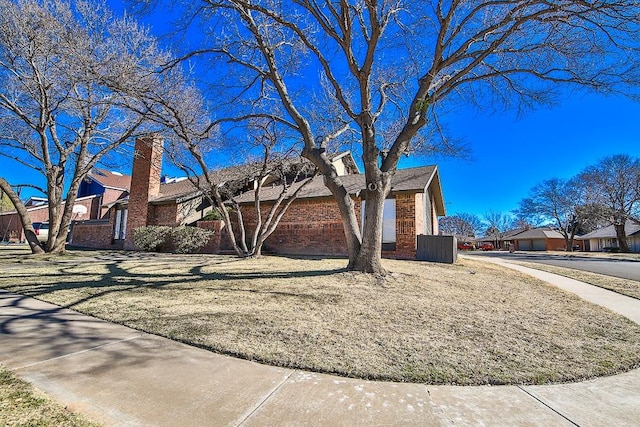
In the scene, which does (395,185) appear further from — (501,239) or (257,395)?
(501,239)

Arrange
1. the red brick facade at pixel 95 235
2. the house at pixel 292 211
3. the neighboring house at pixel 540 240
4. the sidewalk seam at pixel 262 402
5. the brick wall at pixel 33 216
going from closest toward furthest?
the sidewalk seam at pixel 262 402, the house at pixel 292 211, the red brick facade at pixel 95 235, the brick wall at pixel 33 216, the neighboring house at pixel 540 240

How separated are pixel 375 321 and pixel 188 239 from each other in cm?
1331

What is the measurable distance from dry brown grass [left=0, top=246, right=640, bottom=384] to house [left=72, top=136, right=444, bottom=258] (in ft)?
20.8

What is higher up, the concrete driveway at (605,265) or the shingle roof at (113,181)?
the shingle roof at (113,181)

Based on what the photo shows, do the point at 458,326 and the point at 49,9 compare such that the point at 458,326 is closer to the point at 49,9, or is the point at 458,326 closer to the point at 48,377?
the point at 48,377

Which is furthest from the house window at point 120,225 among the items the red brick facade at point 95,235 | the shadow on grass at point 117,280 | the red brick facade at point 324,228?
the shadow on grass at point 117,280

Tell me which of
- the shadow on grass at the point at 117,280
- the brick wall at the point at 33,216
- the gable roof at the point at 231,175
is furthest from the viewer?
the brick wall at the point at 33,216

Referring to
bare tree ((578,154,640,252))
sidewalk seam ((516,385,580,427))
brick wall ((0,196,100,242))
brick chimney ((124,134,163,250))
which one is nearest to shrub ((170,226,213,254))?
brick chimney ((124,134,163,250))

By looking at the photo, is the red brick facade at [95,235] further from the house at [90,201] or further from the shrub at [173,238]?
the house at [90,201]

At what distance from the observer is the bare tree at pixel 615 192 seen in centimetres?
3531

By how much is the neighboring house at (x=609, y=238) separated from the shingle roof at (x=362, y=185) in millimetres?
44061

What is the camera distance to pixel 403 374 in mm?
2781

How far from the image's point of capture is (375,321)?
13.9 feet

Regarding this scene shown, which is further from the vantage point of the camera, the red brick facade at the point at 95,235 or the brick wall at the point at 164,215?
the red brick facade at the point at 95,235
